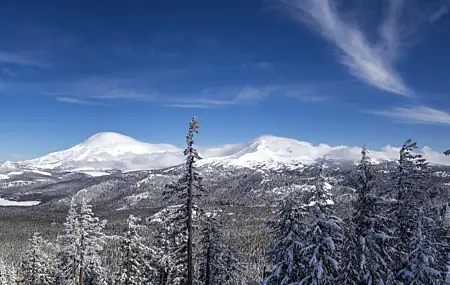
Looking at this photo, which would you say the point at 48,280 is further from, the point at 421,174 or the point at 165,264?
the point at 421,174

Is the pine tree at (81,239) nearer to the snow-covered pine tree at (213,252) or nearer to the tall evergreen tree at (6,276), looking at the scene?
the snow-covered pine tree at (213,252)

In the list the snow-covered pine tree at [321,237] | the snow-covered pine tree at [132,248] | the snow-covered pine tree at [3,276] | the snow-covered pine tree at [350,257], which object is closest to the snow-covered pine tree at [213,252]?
the snow-covered pine tree at [132,248]

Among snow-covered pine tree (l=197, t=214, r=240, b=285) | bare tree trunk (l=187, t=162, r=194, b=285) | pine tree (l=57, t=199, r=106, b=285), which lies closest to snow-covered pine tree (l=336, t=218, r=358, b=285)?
bare tree trunk (l=187, t=162, r=194, b=285)

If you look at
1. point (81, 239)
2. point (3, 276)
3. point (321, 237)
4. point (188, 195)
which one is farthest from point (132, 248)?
point (3, 276)

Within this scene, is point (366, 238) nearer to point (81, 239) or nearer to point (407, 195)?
point (407, 195)

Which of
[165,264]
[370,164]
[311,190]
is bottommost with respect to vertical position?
[165,264]

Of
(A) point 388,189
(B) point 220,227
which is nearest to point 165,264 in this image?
(B) point 220,227
